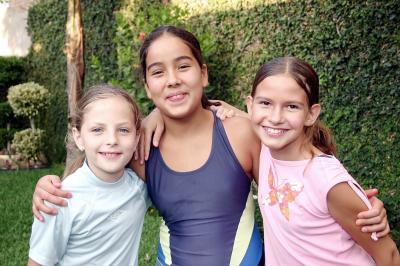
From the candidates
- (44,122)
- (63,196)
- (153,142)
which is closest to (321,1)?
(153,142)

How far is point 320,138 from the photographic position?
202 centimetres

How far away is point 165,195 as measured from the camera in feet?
6.79

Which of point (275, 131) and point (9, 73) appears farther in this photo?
point (9, 73)

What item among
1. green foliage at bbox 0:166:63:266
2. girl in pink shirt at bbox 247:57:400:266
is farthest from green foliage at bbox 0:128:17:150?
girl in pink shirt at bbox 247:57:400:266

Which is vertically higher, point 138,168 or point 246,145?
point 246,145

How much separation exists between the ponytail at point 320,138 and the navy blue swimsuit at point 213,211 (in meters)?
0.30

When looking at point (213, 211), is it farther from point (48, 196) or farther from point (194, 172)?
point (48, 196)

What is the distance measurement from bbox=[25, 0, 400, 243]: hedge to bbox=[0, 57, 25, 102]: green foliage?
4750 millimetres

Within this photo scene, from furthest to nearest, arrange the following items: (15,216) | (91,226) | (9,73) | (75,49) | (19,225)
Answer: (9,73), (75,49), (15,216), (19,225), (91,226)

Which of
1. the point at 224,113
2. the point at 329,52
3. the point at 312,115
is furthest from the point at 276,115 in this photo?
the point at 329,52

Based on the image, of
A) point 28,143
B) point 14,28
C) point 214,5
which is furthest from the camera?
point 14,28

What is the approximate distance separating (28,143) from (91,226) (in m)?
7.69

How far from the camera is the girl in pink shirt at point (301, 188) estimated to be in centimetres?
172

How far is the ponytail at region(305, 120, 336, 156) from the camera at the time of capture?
1971 mm
